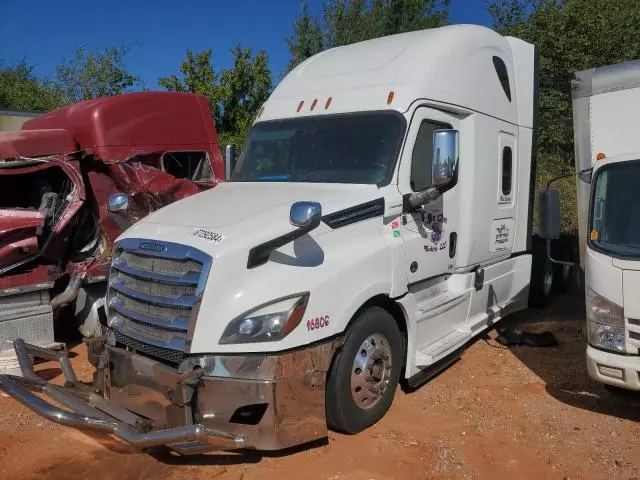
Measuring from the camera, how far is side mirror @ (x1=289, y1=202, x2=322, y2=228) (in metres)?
3.99

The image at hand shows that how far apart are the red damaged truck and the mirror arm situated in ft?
7.75

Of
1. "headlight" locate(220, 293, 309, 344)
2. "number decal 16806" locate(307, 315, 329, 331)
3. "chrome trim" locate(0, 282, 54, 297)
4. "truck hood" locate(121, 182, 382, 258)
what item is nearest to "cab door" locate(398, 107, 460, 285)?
"truck hood" locate(121, 182, 382, 258)

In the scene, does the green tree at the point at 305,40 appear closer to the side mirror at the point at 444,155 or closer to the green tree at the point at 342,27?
the green tree at the point at 342,27

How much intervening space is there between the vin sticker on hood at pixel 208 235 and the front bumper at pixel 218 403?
2.50 feet

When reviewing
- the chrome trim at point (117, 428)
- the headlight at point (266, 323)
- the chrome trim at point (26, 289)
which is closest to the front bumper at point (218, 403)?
the chrome trim at point (117, 428)

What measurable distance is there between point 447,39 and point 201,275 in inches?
142

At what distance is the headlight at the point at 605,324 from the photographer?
15.1 ft

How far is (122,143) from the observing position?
7848mm

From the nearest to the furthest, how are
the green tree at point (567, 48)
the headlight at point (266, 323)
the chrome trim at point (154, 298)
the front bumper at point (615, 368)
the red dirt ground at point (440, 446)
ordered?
the headlight at point (266, 323) → the chrome trim at point (154, 298) → the red dirt ground at point (440, 446) → the front bumper at point (615, 368) → the green tree at point (567, 48)

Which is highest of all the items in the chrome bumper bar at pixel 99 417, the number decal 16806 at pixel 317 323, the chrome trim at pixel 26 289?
the number decal 16806 at pixel 317 323

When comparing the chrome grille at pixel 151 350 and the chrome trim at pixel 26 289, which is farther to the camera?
the chrome trim at pixel 26 289

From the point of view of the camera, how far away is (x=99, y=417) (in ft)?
12.7

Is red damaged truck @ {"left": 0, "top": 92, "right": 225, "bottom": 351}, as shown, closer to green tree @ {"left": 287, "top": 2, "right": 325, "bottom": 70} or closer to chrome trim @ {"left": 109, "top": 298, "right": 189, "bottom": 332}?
chrome trim @ {"left": 109, "top": 298, "right": 189, "bottom": 332}

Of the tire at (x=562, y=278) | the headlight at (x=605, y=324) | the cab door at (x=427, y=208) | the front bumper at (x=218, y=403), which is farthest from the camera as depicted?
the tire at (x=562, y=278)
